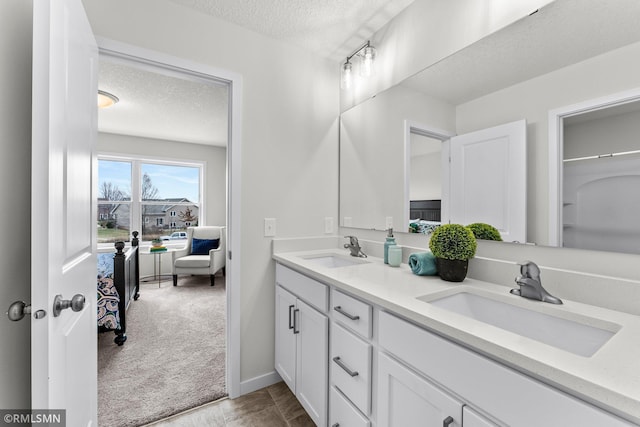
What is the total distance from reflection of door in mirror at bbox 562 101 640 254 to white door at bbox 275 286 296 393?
134 cm

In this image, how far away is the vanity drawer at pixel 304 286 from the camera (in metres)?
1.34

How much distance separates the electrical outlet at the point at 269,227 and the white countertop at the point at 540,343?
0.77 meters

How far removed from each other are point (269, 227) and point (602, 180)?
64.2 inches

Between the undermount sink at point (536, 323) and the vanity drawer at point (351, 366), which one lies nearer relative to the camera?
the undermount sink at point (536, 323)

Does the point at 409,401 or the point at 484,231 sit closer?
the point at 409,401

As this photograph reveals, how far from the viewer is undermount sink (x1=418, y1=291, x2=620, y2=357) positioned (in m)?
0.80

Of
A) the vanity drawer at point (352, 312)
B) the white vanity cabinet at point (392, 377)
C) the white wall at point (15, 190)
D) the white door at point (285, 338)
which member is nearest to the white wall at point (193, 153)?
the white door at point (285, 338)

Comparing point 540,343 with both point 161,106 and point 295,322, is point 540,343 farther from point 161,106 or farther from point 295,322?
point 161,106

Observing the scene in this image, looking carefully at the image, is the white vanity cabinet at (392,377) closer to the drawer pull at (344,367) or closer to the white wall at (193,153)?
the drawer pull at (344,367)

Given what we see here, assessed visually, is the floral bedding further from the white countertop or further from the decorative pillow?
the white countertop

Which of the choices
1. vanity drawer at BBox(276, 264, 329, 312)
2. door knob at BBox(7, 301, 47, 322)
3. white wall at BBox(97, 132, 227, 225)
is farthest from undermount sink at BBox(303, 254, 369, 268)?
white wall at BBox(97, 132, 227, 225)

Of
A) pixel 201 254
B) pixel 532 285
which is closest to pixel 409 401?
pixel 532 285

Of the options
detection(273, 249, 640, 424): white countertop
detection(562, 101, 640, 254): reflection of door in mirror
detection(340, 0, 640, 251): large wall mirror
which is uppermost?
detection(340, 0, 640, 251): large wall mirror

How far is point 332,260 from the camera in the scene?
6.36 ft
